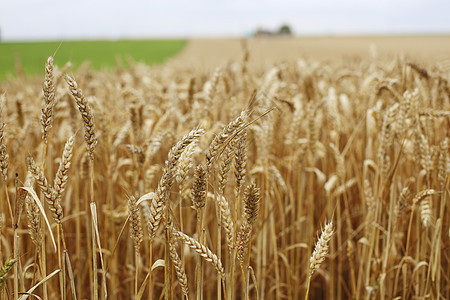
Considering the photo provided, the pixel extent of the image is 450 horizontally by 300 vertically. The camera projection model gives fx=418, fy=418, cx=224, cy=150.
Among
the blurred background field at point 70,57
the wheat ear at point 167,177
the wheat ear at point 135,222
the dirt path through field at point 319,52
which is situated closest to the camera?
the wheat ear at point 167,177

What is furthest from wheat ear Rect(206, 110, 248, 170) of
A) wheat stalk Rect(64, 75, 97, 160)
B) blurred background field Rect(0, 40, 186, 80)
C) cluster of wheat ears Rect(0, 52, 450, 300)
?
blurred background field Rect(0, 40, 186, 80)

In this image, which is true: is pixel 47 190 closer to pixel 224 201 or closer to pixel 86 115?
pixel 86 115

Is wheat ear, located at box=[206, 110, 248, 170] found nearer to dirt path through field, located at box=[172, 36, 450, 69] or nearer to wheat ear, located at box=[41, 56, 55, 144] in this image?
wheat ear, located at box=[41, 56, 55, 144]

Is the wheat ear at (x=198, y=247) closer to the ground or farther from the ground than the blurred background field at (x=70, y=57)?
closer to the ground

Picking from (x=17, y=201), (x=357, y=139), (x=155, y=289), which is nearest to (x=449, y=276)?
(x=357, y=139)

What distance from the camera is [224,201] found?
3.70ft

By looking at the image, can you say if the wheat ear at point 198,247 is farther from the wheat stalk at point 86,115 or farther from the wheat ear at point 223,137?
the wheat stalk at point 86,115

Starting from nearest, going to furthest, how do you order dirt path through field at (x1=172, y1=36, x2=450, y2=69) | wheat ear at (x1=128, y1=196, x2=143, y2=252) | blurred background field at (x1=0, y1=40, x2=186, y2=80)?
wheat ear at (x1=128, y1=196, x2=143, y2=252)
blurred background field at (x1=0, y1=40, x2=186, y2=80)
dirt path through field at (x1=172, y1=36, x2=450, y2=69)

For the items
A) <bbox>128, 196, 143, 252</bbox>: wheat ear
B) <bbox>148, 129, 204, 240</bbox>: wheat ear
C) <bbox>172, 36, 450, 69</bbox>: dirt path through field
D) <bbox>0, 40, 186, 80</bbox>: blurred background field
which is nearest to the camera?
<bbox>148, 129, 204, 240</bbox>: wheat ear

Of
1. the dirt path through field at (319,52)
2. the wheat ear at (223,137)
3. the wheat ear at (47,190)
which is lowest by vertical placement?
the wheat ear at (47,190)

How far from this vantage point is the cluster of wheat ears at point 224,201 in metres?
1.09

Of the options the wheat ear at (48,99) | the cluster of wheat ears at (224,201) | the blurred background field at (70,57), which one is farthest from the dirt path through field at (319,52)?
the wheat ear at (48,99)

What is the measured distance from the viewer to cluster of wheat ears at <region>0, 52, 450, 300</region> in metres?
1.09

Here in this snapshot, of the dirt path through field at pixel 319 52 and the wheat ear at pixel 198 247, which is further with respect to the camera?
the dirt path through field at pixel 319 52
